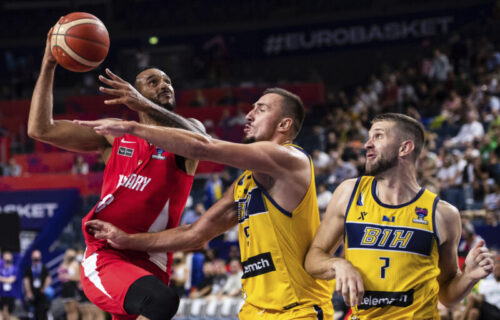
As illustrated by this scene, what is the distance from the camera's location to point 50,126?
4969 millimetres

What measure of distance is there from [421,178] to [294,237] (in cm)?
850

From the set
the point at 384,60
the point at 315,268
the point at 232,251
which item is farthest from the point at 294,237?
the point at 384,60

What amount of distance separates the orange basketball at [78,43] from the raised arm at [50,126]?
121mm

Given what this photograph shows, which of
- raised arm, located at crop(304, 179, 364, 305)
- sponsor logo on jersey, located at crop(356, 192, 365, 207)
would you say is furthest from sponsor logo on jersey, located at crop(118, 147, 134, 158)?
A: sponsor logo on jersey, located at crop(356, 192, 365, 207)

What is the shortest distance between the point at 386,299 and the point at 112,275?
1.89 meters

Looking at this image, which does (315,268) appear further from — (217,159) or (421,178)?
(421,178)

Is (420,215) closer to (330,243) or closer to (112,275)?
(330,243)

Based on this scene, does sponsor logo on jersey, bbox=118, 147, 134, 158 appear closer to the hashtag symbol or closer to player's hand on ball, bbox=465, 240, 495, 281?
player's hand on ball, bbox=465, 240, 495, 281

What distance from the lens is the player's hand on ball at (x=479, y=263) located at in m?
4.01

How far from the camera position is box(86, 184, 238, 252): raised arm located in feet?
15.3

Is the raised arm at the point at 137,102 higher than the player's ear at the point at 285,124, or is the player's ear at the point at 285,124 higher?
the raised arm at the point at 137,102

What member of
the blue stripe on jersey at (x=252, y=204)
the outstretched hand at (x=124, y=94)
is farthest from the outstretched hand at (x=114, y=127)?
the blue stripe on jersey at (x=252, y=204)

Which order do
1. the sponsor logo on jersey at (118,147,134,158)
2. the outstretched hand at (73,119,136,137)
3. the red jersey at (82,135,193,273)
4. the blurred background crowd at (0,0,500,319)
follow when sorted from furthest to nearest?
the blurred background crowd at (0,0,500,319)
the sponsor logo on jersey at (118,147,134,158)
the red jersey at (82,135,193,273)
the outstretched hand at (73,119,136,137)

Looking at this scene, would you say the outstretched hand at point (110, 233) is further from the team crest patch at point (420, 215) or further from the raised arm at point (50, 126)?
the team crest patch at point (420, 215)
